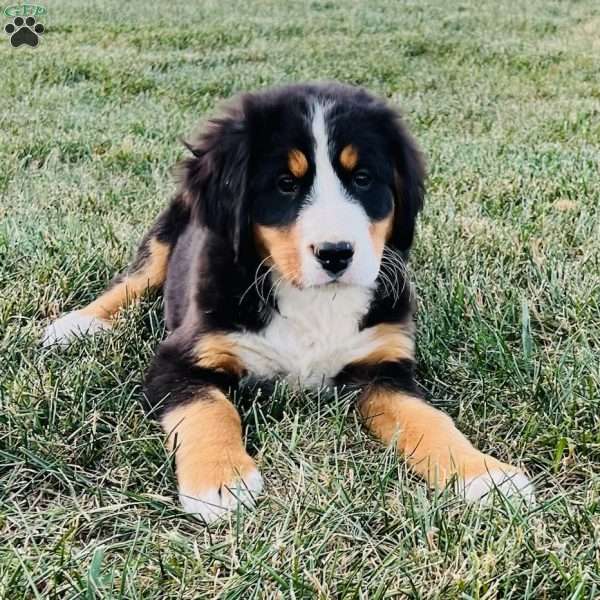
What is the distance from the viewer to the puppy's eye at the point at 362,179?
8.75 ft

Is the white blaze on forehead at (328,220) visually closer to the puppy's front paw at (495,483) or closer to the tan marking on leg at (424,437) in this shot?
the tan marking on leg at (424,437)

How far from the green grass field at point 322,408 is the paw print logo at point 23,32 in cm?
397

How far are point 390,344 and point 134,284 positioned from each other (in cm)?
122

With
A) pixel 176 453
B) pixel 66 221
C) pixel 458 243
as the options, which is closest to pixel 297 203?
pixel 176 453

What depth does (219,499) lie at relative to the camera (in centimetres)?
213

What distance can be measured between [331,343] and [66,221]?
6.25 ft

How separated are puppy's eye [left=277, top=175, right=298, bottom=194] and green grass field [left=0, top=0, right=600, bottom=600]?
65 centimetres

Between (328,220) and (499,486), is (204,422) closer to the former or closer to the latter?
(328,220)

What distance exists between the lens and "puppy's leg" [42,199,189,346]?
3.16 m

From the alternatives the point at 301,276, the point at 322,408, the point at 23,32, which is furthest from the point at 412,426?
the point at 23,32

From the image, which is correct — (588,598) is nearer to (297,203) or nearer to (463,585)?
(463,585)

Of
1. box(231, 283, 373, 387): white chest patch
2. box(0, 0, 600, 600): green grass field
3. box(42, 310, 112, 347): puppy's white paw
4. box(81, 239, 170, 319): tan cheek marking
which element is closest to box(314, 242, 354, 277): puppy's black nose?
box(231, 283, 373, 387): white chest patch

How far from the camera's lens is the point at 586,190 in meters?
4.63

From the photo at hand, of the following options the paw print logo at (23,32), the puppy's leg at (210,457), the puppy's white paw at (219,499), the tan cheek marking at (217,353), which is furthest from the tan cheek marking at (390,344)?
the paw print logo at (23,32)
